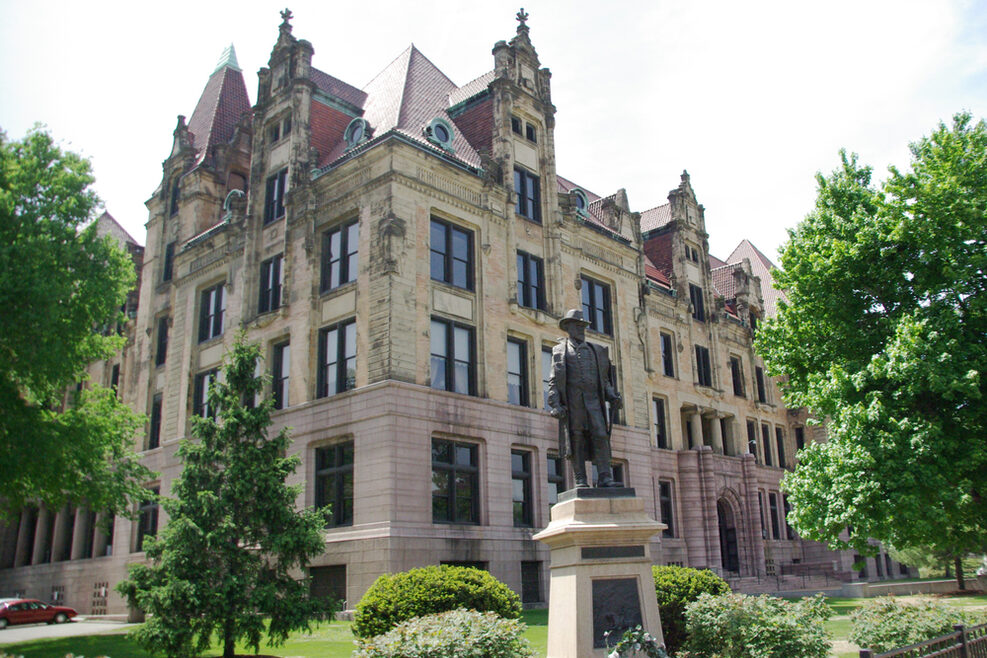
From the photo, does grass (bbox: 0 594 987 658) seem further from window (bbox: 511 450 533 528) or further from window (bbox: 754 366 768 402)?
window (bbox: 754 366 768 402)

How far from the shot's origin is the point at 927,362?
2041 centimetres

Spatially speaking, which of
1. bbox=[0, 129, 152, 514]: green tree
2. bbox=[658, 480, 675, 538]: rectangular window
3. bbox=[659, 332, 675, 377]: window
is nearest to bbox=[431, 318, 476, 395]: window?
bbox=[0, 129, 152, 514]: green tree

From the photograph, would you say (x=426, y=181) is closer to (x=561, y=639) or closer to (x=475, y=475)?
(x=475, y=475)

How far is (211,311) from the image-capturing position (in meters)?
37.8

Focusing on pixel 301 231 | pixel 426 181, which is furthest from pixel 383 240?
pixel 301 231

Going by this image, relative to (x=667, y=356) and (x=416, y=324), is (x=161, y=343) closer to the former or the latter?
(x=416, y=324)

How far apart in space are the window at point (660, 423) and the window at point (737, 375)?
9.82 metres

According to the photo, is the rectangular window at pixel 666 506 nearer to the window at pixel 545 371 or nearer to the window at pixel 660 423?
the window at pixel 660 423

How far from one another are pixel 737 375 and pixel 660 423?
11.1m

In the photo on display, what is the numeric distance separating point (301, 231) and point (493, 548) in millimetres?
14963

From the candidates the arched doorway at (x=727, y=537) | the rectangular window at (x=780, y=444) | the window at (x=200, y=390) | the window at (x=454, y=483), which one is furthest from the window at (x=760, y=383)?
the window at (x=200, y=390)

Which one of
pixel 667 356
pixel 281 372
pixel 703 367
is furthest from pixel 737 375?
pixel 281 372

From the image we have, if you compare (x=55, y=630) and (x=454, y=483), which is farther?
(x=55, y=630)

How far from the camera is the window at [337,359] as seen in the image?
97.1 ft
